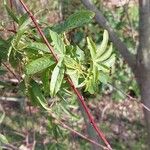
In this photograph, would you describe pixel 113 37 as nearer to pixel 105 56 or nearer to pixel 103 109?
pixel 105 56

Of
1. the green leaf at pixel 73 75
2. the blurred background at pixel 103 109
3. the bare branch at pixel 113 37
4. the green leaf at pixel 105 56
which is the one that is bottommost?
the blurred background at pixel 103 109

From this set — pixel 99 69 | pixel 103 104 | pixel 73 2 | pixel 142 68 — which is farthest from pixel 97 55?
pixel 103 104

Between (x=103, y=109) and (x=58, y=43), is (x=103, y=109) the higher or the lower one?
the lower one

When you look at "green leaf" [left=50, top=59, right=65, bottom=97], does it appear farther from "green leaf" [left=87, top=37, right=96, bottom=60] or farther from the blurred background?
the blurred background

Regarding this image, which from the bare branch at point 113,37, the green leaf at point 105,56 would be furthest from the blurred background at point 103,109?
the green leaf at point 105,56

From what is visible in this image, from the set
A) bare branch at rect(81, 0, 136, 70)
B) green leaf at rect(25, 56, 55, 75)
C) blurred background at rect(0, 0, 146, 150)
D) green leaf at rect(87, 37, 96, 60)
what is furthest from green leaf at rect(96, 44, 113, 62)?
blurred background at rect(0, 0, 146, 150)

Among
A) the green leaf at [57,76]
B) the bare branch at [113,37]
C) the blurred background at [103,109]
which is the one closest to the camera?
the green leaf at [57,76]

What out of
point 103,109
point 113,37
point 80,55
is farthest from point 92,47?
point 103,109

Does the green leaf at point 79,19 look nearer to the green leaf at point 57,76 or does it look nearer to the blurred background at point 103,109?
the green leaf at point 57,76

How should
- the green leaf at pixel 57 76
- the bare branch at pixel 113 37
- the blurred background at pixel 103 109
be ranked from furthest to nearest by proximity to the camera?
1. the blurred background at pixel 103 109
2. the bare branch at pixel 113 37
3. the green leaf at pixel 57 76
